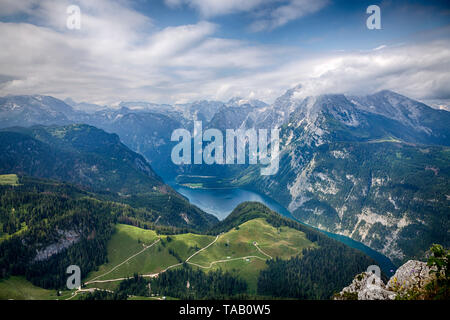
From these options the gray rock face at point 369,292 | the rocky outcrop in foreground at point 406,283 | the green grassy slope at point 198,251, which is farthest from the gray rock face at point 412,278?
the green grassy slope at point 198,251

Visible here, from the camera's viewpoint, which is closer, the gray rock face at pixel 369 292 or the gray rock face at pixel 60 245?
the gray rock face at pixel 369 292

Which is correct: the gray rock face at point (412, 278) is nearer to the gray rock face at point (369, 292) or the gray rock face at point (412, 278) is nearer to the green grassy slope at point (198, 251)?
the gray rock face at point (369, 292)

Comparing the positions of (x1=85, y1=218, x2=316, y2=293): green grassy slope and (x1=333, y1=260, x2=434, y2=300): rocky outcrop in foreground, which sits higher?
(x1=333, y1=260, x2=434, y2=300): rocky outcrop in foreground

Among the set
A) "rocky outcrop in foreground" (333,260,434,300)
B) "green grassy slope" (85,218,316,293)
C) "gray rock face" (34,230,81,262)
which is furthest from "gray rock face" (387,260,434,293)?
"gray rock face" (34,230,81,262)

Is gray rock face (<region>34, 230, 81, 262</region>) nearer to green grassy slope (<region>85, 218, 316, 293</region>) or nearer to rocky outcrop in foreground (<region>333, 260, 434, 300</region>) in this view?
green grassy slope (<region>85, 218, 316, 293</region>)

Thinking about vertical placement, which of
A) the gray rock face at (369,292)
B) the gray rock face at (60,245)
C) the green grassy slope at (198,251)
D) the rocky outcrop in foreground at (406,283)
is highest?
the rocky outcrop in foreground at (406,283)

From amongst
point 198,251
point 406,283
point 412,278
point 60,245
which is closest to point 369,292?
point 406,283

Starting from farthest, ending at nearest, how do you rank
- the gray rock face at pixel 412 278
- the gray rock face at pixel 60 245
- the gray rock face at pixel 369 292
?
the gray rock face at pixel 60 245
the gray rock face at pixel 369 292
the gray rock face at pixel 412 278

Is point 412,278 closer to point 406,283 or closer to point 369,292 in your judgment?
point 406,283

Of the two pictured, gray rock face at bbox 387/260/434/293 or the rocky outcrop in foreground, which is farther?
gray rock face at bbox 387/260/434/293

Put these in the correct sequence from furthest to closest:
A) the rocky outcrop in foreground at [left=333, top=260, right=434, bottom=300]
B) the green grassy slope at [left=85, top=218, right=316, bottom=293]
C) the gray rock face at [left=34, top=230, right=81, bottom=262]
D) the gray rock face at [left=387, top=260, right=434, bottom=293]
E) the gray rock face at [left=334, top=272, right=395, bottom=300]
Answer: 1. the gray rock face at [left=34, top=230, right=81, bottom=262]
2. the green grassy slope at [left=85, top=218, right=316, bottom=293]
3. the gray rock face at [left=334, top=272, right=395, bottom=300]
4. the gray rock face at [left=387, top=260, right=434, bottom=293]
5. the rocky outcrop in foreground at [left=333, top=260, right=434, bottom=300]
